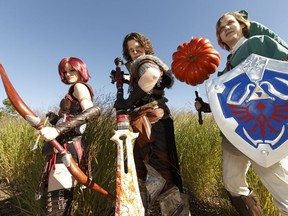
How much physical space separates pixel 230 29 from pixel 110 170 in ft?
4.94

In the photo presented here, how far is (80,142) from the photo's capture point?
150 cm

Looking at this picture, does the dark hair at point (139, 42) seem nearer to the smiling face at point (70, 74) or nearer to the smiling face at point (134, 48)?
the smiling face at point (134, 48)

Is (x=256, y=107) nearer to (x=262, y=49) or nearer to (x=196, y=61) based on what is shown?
(x=262, y=49)

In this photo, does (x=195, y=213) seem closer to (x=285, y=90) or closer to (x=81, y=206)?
(x=81, y=206)

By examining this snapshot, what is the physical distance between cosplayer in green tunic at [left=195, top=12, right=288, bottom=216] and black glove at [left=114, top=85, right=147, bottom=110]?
23.3 inches

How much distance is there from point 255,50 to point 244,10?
51cm

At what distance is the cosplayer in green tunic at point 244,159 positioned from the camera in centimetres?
111

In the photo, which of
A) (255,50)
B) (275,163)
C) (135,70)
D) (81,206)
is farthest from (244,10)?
(81,206)

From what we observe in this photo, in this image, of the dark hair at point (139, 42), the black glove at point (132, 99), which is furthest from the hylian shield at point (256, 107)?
the dark hair at point (139, 42)

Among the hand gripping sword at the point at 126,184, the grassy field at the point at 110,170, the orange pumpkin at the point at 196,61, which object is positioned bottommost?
the grassy field at the point at 110,170

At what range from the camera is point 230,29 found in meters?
1.41

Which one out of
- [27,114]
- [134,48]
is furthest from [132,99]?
[27,114]

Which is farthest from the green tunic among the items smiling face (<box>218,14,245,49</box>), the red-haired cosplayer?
the red-haired cosplayer

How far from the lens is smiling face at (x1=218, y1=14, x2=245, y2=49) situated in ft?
4.60
